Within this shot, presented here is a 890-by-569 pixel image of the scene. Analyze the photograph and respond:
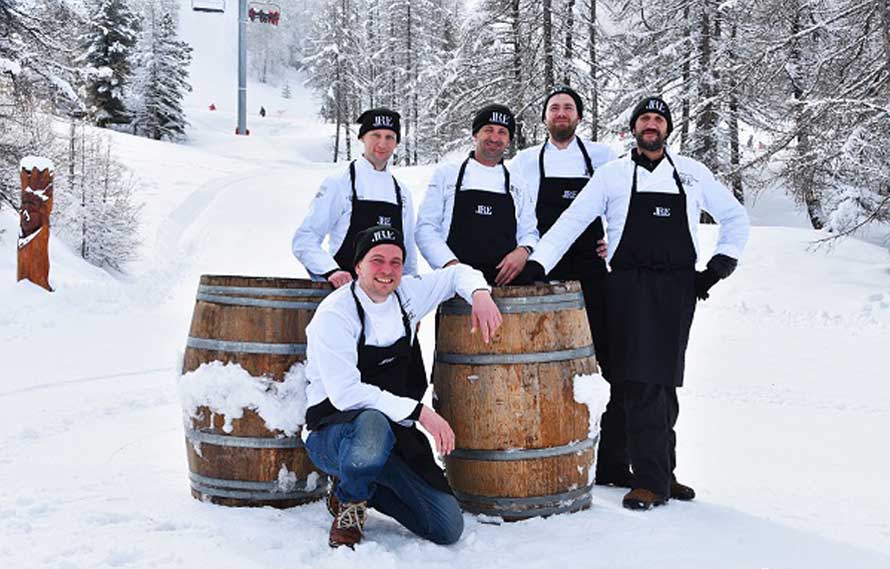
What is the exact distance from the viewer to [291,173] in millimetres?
36031

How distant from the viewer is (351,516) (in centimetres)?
380

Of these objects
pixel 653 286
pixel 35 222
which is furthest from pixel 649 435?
pixel 35 222

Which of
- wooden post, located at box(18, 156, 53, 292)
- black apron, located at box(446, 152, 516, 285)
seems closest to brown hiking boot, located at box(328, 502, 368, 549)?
black apron, located at box(446, 152, 516, 285)

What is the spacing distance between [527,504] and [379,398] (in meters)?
0.94

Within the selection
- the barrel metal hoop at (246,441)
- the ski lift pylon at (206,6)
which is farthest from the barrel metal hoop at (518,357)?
the ski lift pylon at (206,6)

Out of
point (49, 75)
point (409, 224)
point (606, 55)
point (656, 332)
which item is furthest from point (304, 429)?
point (606, 55)

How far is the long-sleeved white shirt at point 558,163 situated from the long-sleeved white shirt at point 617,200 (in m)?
0.37

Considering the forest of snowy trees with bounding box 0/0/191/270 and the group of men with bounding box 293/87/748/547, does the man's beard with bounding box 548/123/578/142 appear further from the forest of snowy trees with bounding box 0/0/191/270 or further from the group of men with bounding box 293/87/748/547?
the forest of snowy trees with bounding box 0/0/191/270

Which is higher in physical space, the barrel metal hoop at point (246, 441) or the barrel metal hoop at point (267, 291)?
the barrel metal hoop at point (267, 291)

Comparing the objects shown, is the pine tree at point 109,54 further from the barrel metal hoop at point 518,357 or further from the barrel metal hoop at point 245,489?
the barrel metal hoop at point 518,357

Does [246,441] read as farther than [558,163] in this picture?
No

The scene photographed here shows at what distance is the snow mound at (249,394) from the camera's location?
13.7ft

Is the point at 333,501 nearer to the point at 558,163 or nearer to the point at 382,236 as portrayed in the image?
the point at 382,236

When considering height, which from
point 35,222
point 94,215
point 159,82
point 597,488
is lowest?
point 597,488
